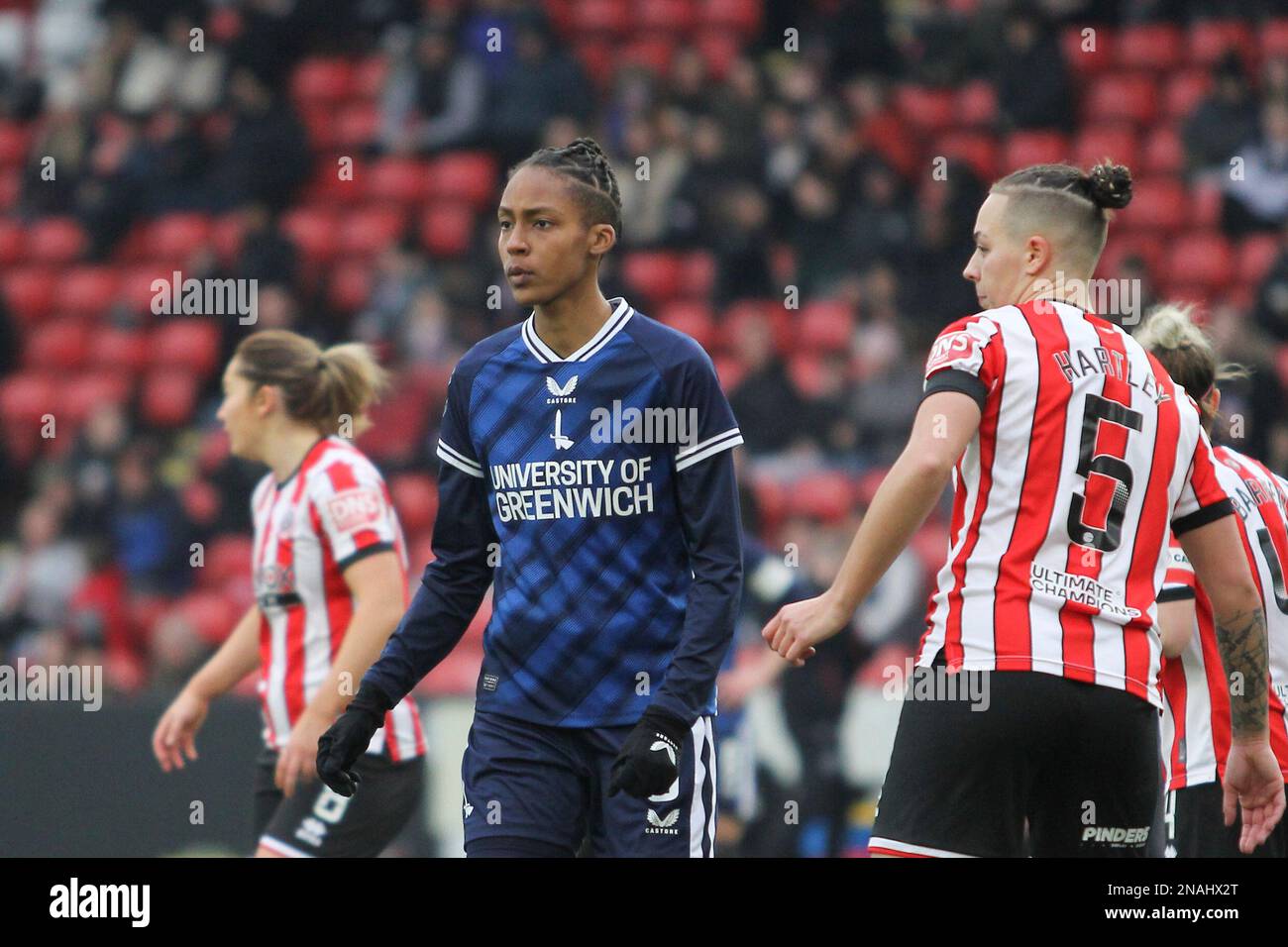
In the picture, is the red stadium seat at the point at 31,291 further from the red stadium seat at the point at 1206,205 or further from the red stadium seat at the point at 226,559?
the red stadium seat at the point at 1206,205

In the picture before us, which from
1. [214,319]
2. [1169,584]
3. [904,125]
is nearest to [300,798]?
[1169,584]

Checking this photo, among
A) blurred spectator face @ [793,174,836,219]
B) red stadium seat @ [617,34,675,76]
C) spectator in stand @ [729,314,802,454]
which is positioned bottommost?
spectator in stand @ [729,314,802,454]

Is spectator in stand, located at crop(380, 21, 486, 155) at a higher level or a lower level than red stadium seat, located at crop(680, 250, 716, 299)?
higher

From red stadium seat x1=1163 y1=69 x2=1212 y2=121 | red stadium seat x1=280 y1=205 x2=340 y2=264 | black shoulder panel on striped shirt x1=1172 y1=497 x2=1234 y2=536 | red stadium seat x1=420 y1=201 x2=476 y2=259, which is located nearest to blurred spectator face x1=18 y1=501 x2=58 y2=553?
red stadium seat x1=280 y1=205 x2=340 y2=264

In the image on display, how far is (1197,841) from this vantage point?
16.1ft

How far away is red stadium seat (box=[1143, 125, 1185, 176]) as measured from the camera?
12.9 meters

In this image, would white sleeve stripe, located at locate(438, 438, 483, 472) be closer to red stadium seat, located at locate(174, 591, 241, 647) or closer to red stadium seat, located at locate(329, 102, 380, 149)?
red stadium seat, located at locate(174, 591, 241, 647)

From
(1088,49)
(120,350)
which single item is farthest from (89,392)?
(1088,49)

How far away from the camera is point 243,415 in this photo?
6.09m

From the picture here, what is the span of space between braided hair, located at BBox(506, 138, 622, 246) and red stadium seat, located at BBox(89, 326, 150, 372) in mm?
9299

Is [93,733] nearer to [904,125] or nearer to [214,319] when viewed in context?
[214,319]

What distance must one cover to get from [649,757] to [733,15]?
11.3 m

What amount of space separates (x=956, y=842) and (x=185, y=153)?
38.5ft

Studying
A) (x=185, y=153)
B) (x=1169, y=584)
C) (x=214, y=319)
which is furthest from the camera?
(x=185, y=153)
